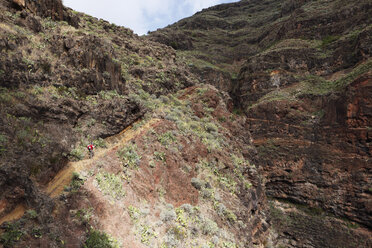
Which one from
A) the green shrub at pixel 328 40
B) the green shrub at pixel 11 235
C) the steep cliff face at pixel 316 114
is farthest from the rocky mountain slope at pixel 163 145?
the green shrub at pixel 328 40

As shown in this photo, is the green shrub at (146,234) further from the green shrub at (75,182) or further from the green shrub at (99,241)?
the green shrub at (75,182)

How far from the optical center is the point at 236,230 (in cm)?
1166

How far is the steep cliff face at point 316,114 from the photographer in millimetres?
20484

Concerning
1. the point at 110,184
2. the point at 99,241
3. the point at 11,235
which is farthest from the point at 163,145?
the point at 11,235

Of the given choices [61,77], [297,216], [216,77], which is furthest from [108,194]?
[216,77]

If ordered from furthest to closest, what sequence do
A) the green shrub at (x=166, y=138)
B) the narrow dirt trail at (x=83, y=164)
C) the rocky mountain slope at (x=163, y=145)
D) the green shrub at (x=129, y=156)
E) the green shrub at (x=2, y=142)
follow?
1. the green shrub at (x=166, y=138)
2. the green shrub at (x=129, y=156)
3. the narrow dirt trail at (x=83, y=164)
4. the rocky mountain slope at (x=163, y=145)
5. the green shrub at (x=2, y=142)

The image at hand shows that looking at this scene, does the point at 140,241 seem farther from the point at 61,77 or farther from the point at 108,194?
the point at 61,77

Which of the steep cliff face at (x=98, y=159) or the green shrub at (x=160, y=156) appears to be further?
the green shrub at (x=160, y=156)

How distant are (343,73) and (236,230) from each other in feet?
93.7

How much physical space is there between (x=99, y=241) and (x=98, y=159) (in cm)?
338

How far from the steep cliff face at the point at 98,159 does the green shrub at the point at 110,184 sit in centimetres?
4

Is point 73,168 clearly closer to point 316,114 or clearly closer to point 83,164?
point 83,164

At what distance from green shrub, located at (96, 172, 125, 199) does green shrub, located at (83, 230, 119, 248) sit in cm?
151

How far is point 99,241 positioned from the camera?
655 cm
